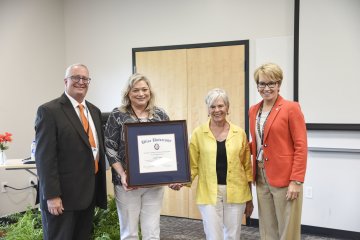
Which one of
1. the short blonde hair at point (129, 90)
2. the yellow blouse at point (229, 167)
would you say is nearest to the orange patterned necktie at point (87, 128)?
the short blonde hair at point (129, 90)

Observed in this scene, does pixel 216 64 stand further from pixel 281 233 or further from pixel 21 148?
pixel 21 148

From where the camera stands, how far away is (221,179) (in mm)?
2170

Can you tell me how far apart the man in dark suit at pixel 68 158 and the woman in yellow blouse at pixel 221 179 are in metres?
0.68

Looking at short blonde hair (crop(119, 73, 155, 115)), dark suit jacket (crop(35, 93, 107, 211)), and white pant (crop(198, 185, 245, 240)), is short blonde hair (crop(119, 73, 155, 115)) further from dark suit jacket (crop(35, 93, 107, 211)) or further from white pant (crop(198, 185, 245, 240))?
white pant (crop(198, 185, 245, 240))

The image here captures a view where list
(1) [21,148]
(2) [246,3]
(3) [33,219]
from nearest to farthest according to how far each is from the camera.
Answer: (3) [33,219] < (2) [246,3] < (1) [21,148]

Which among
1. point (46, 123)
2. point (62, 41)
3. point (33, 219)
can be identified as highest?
point (62, 41)

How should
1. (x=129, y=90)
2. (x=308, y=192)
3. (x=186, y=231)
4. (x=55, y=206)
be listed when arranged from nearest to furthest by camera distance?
(x=55, y=206)
(x=129, y=90)
(x=308, y=192)
(x=186, y=231)

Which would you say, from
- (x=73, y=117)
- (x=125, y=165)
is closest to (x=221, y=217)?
(x=125, y=165)

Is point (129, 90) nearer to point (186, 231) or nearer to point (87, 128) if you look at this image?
point (87, 128)

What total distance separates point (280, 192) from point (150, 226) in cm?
82

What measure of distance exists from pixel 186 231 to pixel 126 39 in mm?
2517

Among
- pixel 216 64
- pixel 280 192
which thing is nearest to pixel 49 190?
pixel 280 192

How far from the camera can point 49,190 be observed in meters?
1.91

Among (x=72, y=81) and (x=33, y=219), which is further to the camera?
(x=33, y=219)
